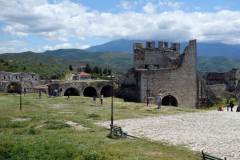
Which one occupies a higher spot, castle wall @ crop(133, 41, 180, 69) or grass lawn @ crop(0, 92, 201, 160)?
castle wall @ crop(133, 41, 180, 69)

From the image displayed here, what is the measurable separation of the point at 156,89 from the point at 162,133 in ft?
54.7

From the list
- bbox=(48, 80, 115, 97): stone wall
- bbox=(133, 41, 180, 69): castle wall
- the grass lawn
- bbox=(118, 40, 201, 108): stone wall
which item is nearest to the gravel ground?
the grass lawn

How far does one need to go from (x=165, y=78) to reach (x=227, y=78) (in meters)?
27.8

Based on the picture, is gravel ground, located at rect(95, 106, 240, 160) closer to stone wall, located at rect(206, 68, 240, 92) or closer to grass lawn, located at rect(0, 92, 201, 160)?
grass lawn, located at rect(0, 92, 201, 160)

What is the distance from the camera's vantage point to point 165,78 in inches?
1184

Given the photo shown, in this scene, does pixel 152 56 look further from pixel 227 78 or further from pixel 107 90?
pixel 227 78

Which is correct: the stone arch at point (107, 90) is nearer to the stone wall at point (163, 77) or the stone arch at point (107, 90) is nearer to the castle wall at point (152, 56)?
the stone wall at point (163, 77)

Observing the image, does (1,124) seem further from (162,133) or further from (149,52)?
(149,52)

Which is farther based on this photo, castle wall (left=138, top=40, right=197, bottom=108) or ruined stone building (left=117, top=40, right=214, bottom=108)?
ruined stone building (left=117, top=40, right=214, bottom=108)

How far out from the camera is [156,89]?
29672mm

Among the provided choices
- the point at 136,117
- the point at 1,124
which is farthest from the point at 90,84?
the point at 1,124

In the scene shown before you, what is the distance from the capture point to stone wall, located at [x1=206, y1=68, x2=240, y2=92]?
50.1 meters

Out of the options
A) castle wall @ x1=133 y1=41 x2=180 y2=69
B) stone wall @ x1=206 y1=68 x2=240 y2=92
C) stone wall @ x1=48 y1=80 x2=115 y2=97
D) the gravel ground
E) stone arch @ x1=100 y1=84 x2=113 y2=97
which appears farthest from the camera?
stone wall @ x1=206 y1=68 x2=240 y2=92

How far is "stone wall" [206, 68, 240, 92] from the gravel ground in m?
37.9
